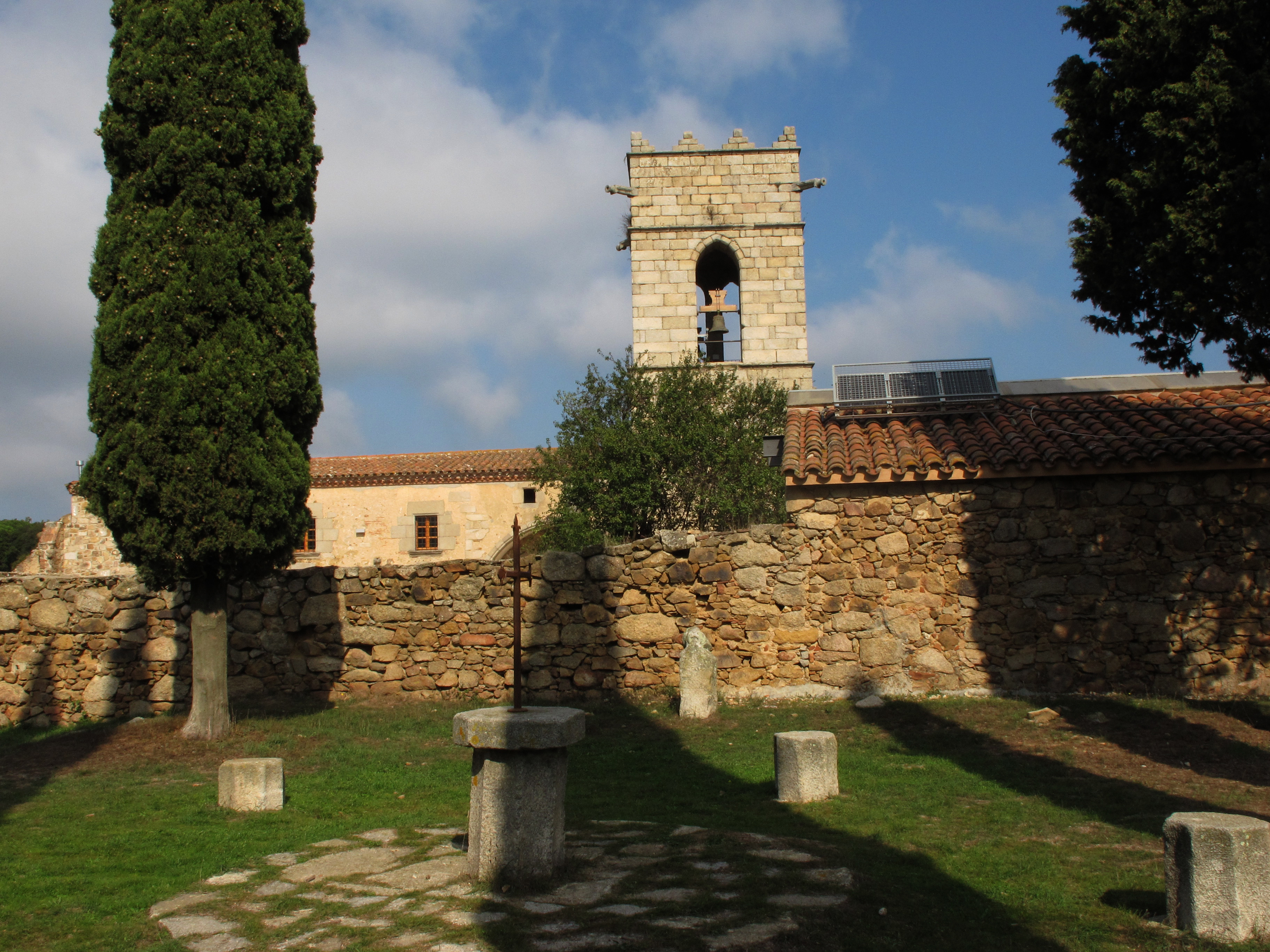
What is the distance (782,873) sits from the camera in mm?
5078

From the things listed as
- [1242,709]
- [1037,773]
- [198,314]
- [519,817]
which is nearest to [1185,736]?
[1242,709]

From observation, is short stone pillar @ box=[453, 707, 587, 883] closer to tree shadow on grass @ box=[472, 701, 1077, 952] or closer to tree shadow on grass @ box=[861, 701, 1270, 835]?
tree shadow on grass @ box=[472, 701, 1077, 952]

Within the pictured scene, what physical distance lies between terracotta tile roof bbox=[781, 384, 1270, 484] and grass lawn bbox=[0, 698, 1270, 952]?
2.58 m

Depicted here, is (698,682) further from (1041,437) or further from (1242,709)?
(1242,709)

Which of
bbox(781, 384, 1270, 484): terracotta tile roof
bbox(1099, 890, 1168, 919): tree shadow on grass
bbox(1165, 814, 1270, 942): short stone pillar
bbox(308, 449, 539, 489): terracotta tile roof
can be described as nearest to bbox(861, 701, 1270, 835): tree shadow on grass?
bbox(1099, 890, 1168, 919): tree shadow on grass

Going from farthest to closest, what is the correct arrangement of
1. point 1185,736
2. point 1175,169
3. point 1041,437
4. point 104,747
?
point 1041,437 < point 104,747 < point 1185,736 < point 1175,169

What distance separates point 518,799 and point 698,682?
5808 millimetres

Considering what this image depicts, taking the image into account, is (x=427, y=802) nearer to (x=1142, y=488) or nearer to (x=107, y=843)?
(x=107, y=843)

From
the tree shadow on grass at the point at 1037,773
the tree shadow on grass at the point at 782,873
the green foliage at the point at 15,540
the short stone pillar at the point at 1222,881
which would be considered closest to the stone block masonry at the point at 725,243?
the tree shadow on grass at the point at 1037,773

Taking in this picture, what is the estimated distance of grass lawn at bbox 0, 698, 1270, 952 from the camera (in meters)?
4.69

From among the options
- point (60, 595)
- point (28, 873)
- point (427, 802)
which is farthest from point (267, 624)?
point (28, 873)

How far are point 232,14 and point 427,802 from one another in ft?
26.1

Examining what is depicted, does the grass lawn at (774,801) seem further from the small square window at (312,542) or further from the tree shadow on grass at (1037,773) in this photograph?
the small square window at (312,542)

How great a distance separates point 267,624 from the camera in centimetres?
1239
